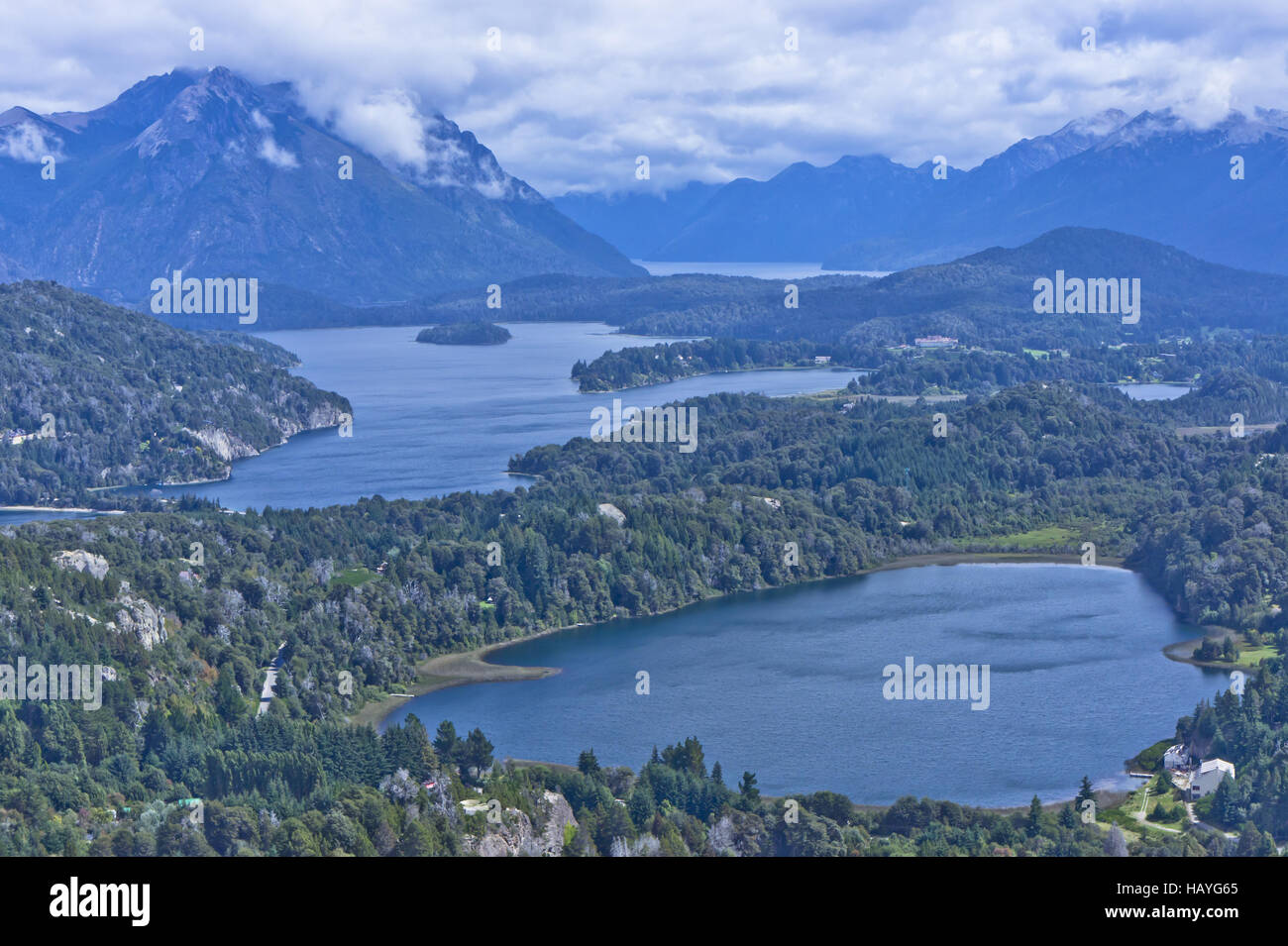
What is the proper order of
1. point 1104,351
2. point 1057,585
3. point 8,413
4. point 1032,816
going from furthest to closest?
point 1104,351 < point 8,413 < point 1057,585 < point 1032,816

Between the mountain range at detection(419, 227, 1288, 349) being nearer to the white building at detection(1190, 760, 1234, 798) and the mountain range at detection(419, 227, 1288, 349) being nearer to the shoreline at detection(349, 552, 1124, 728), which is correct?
the shoreline at detection(349, 552, 1124, 728)

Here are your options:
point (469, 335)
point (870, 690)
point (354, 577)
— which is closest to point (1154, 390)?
point (469, 335)

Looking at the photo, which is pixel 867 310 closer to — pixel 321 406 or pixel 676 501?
pixel 321 406

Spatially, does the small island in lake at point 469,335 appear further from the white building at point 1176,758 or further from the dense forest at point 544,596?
the white building at point 1176,758

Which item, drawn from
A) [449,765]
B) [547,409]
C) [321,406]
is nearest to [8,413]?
[321,406]

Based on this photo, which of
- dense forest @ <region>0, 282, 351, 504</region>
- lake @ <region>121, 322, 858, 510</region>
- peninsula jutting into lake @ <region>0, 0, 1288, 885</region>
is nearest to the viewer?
peninsula jutting into lake @ <region>0, 0, 1288, 885</region>

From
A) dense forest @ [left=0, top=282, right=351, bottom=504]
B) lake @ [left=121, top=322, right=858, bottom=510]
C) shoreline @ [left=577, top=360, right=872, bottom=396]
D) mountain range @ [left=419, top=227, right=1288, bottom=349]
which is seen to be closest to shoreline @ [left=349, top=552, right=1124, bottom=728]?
lake @ [left=121, top=322, right=858, bottom=510]
